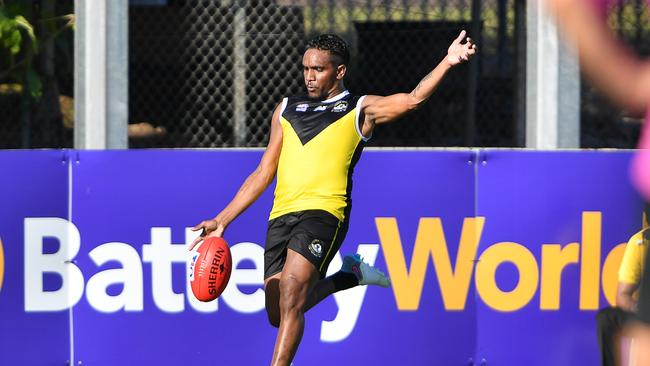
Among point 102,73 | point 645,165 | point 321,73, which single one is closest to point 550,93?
point 321,73

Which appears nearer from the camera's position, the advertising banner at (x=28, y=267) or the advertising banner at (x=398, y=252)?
the advertising banner at (x=28, y=267)

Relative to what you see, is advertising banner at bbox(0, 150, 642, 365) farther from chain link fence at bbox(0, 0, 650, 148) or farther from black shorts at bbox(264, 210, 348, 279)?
chain link fence at bbox(0, 0, 650, 148)

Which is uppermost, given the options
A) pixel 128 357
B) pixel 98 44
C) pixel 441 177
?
pixel 98 44

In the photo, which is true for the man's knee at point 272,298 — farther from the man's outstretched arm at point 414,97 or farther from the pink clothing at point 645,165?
the pink clothing at point 645,165

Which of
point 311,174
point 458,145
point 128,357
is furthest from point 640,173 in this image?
point 458,145

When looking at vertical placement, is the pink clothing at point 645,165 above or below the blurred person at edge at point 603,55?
below

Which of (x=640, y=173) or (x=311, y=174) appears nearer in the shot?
(x=640, y=173)

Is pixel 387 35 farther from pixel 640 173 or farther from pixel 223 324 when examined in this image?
pixel 640 173

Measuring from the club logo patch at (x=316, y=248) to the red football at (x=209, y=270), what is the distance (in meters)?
0.48

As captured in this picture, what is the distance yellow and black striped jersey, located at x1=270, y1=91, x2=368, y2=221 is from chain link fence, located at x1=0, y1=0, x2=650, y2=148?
2.32 m

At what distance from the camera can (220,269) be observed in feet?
22.0

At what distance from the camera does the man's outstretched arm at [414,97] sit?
244 inches

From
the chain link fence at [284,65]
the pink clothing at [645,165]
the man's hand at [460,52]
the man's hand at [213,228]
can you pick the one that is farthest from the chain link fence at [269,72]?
the pink clothing at [645,165]

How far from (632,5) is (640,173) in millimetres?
6552
